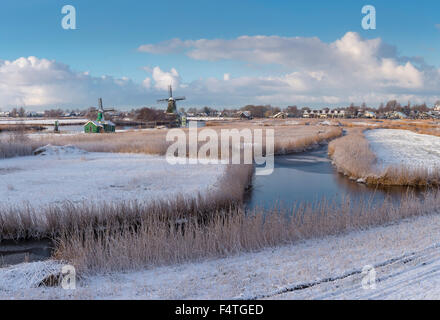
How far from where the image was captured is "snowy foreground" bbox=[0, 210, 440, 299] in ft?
15.9

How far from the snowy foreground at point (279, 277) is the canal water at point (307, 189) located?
3577mm

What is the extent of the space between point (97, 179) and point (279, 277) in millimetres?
11997

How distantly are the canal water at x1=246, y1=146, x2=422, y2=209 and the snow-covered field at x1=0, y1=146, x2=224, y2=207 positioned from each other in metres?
2.37

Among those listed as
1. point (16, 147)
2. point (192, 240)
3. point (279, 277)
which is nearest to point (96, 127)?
point (16, 147)

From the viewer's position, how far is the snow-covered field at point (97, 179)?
12.0m

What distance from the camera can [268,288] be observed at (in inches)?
198

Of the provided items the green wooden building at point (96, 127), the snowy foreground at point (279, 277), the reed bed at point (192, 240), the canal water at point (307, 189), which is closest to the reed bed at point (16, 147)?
the canal water at point (307, 189)

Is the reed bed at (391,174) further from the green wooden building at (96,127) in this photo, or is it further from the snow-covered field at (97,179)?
the green wooden building at (96,127)

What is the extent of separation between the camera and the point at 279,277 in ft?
17.7

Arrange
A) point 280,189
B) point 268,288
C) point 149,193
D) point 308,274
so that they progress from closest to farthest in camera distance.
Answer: point 268,288
point 308,274
point 149,193
point 280,189

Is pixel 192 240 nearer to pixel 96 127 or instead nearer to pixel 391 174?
pixel 391 174
